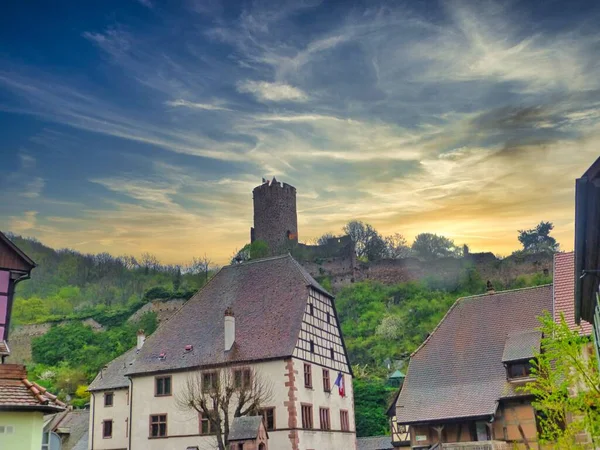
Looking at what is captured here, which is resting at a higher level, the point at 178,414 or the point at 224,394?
the point at 224,394

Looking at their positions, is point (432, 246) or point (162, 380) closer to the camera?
point (162, 380)

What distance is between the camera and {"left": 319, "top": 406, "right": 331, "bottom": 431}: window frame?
1270 inches

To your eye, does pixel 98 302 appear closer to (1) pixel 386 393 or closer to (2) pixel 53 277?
(2) pixel 53 277

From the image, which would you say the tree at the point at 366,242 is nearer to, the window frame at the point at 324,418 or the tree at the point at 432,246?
the tree at the point at 432,246

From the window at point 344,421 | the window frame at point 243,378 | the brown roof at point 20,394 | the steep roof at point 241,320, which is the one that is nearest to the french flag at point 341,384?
the window at point 344,421

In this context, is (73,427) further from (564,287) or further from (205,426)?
(564,287)

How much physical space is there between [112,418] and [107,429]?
0.62m

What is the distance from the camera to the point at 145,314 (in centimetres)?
7038

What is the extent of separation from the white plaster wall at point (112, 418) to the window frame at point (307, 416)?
33.1ft

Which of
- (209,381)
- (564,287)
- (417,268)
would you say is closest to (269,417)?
(209,381)

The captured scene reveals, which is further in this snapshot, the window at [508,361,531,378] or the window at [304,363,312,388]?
the window at [304,363,312,388]

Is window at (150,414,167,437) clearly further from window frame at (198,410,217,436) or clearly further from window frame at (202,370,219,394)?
window frame at (202,370,219,394)

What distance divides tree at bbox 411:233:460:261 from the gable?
58.6 metres

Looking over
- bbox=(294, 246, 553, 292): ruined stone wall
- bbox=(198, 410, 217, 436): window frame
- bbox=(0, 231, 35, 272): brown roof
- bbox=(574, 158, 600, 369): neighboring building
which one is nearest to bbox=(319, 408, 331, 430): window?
bbox=(198, 410, 217, 436): window frame
